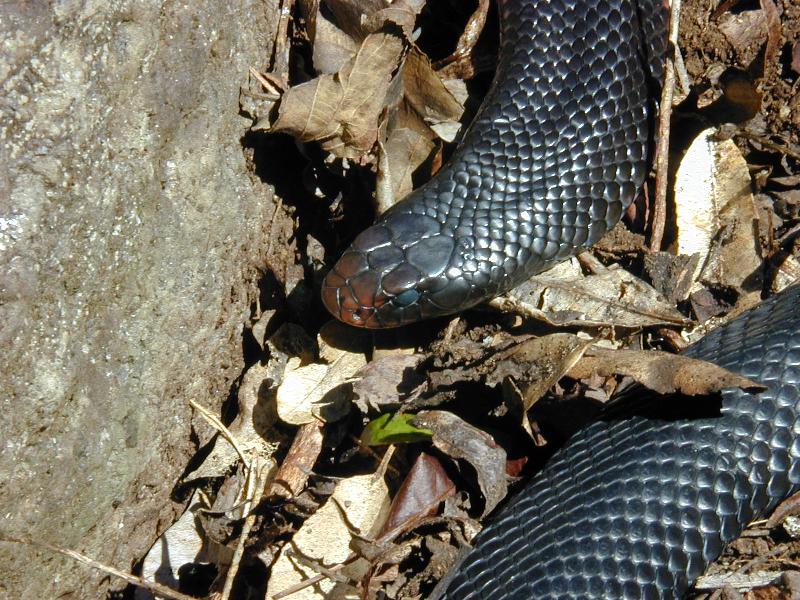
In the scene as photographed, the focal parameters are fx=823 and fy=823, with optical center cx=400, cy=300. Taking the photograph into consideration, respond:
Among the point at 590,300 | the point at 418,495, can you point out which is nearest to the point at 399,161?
the point at 590,300

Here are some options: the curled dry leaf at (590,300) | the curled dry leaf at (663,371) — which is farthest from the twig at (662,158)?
the curled dry leaf at (663,371)

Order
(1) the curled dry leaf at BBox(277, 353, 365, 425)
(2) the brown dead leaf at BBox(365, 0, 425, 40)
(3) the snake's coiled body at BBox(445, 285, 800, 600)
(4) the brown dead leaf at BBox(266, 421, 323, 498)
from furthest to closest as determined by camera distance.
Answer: (2) the brown dead leaf at BBox(365, 0, 425, 40), (1) the curled dry leaf at BBox(277, 353, 365, 425), (4) the brown dead leaf at BBox(266, 421, 323, 498), (3) the snake's coiled body at BBox(445, 285, 800, 600)

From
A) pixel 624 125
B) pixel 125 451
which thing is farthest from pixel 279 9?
pixel 125 451

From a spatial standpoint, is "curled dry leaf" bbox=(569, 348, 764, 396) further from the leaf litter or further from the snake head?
the snake head

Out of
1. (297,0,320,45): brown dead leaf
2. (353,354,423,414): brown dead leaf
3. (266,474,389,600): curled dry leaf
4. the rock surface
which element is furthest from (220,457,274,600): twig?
(297,0,320,45): brown dead leaf

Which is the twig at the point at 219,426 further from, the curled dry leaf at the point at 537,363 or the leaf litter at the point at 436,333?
the curled dry leaf at the point at 537,363

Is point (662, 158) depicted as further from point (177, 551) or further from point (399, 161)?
point (177, 551)
